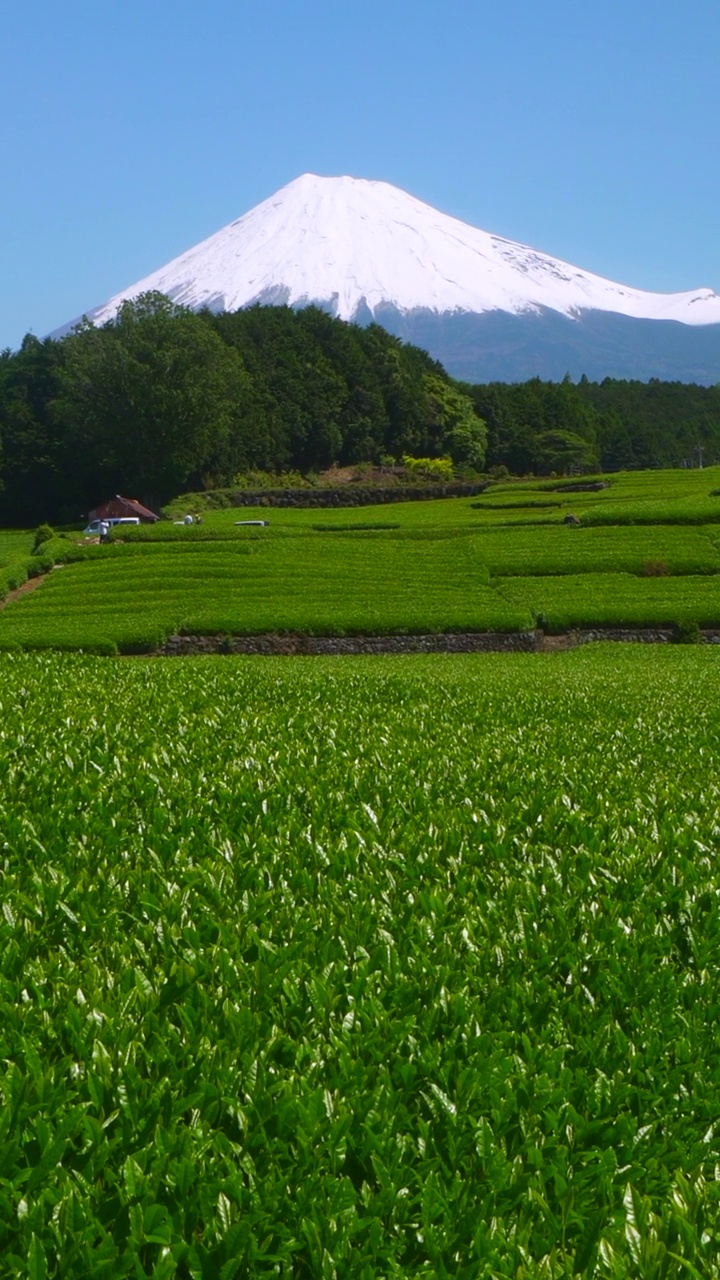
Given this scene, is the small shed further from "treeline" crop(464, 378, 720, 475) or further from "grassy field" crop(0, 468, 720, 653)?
"treeline" crop(464, 378, 720, 475)

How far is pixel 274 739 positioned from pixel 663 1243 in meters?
7.11

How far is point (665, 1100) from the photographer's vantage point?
4125mm

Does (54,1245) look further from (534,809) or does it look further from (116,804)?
(534,809)

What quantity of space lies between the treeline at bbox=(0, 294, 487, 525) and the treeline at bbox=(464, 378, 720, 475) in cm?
434

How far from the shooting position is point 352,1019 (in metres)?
4.39

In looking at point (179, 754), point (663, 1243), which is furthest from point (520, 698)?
point (663, 1243)

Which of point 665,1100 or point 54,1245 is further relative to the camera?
point 665,1100

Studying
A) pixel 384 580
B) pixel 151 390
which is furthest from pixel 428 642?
pixel 151 390

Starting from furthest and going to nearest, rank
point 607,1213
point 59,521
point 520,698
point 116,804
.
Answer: point 59,521 < point 520,698 < point 116,804 < point 607,1213

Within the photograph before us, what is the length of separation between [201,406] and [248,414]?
18.9m

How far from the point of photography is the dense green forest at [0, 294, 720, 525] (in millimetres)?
85312

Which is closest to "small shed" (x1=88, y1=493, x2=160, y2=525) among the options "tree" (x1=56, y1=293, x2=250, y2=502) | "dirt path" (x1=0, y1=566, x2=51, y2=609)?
"tree" (x1=56, y1=293, x2=250, y2=502)

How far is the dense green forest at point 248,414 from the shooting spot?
280 feet

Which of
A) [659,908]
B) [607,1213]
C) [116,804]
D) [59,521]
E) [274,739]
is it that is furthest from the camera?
[59,521]
